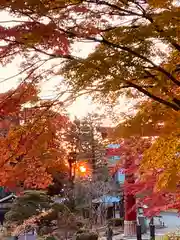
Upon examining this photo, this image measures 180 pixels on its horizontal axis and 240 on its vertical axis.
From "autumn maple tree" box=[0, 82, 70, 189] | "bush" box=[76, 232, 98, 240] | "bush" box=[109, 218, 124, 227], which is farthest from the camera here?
"bush" box=[109, 218, 124, 227]

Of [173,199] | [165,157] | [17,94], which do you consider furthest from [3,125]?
[173,199]

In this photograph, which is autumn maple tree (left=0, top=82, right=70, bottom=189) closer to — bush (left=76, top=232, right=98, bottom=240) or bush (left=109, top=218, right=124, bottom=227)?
bush (left=76, top=232, right=98, bottom=240)

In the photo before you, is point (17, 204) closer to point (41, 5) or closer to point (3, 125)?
point (3, 125)

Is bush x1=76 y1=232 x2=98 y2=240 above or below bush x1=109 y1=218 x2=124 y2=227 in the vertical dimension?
below

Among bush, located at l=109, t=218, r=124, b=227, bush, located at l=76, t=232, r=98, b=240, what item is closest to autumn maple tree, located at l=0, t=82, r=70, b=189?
bush, located at l=76, t=232, r=98, b=240

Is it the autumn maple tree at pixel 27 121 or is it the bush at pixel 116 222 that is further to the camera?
the bush at pixel 116 222

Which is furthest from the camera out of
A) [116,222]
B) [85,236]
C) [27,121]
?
[116,222]

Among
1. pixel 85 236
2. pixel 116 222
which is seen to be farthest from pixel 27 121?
pixel 116 222

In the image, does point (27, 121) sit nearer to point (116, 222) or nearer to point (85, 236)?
point (85, 236)

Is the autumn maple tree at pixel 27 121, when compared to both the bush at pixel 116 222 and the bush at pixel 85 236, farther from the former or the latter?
the bush at pixel 116 222

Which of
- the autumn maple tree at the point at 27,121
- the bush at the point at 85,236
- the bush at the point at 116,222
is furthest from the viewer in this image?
the bush at the point at 116,222

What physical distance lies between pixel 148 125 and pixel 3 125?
6.98 ft

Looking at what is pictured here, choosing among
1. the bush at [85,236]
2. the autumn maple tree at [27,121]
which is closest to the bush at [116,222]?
the bush at [85,236]

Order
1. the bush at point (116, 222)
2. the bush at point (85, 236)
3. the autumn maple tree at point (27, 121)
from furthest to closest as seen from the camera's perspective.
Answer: the bush at point (116, 222)
the bush at point (85, 236)
the autumn maple tree at point (27, 121)
